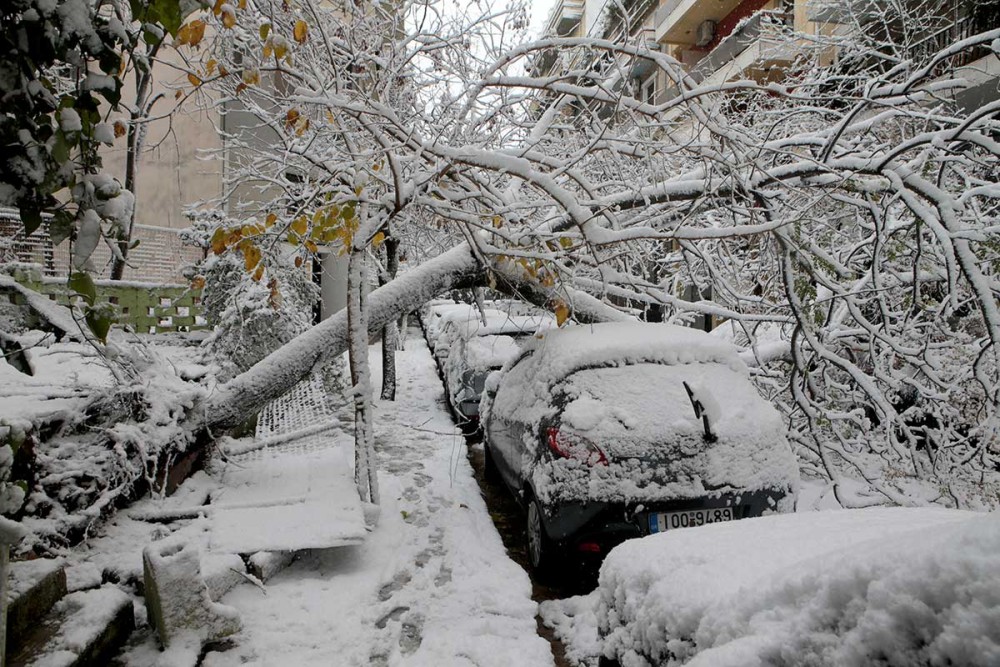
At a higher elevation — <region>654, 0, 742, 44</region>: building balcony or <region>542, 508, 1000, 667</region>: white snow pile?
<region>654, 0, 742, 44</region>: building balcony

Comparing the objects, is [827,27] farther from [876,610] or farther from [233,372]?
[876,610]

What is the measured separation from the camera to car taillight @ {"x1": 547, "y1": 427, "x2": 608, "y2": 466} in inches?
161

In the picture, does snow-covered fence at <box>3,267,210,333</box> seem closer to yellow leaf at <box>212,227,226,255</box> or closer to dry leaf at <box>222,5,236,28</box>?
yellow leaf at <box>212,227,226,255</box>

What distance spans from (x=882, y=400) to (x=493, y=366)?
446 centimetres

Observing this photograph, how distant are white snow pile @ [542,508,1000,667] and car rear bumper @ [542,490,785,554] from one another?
66.2 inches

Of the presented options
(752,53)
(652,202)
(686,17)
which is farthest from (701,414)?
(686,17)

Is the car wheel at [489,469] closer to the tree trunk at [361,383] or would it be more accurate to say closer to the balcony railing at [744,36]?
the tree trunk at [361,383]

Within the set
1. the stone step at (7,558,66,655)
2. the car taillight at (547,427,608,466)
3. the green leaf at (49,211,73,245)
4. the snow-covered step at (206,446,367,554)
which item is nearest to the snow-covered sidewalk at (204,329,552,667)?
the snow-covered step at (206,446,367,554)

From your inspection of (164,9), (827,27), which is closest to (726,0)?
(827,27)

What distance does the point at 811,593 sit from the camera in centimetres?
130

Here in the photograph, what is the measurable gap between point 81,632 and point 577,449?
2.88 metres

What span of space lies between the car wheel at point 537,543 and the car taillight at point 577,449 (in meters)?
0.49

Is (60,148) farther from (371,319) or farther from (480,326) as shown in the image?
(480,326)

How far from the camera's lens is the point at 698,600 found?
1722mm
